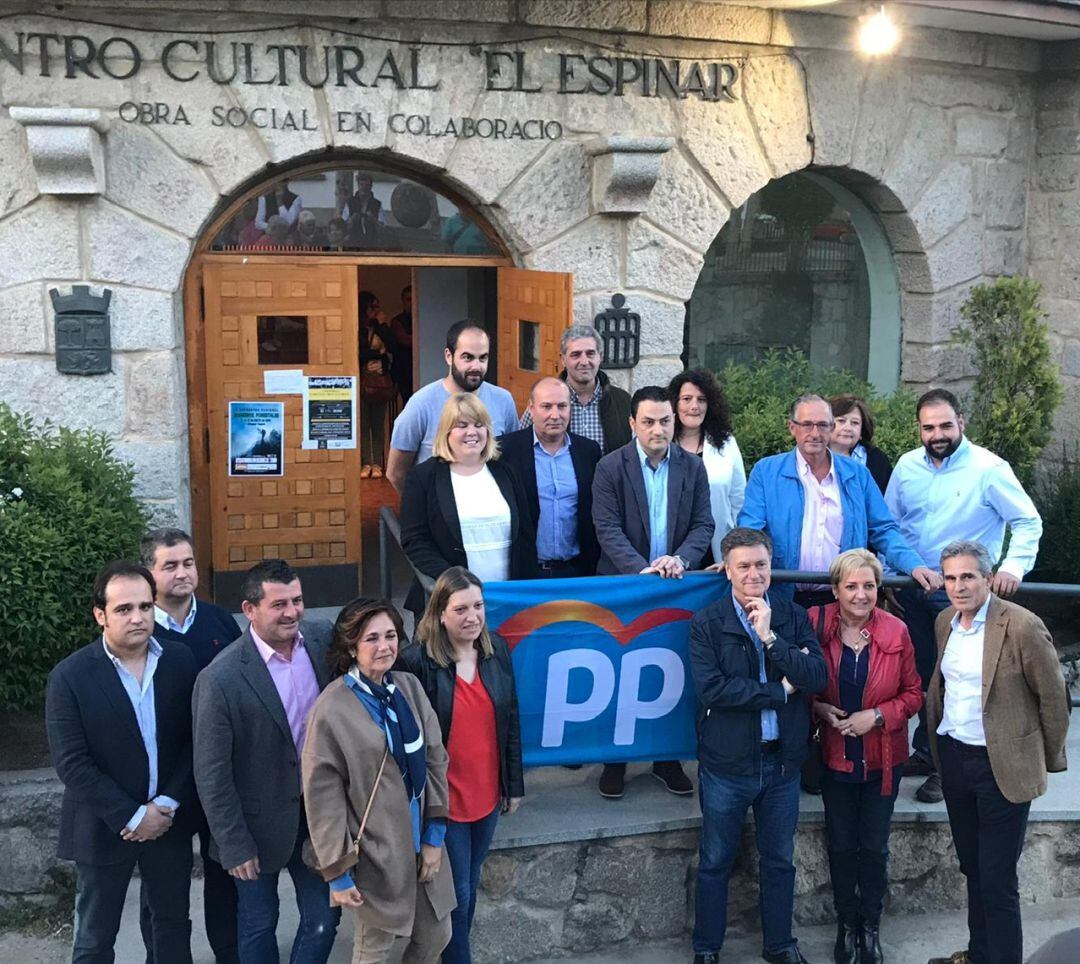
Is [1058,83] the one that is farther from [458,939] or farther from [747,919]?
[458,939]

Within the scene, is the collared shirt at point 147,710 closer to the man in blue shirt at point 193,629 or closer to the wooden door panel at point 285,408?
the man in blue shirt at point 193,629

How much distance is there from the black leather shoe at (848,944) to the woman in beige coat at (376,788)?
68.0 inches

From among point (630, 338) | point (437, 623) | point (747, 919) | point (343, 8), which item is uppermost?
point (343, 8)

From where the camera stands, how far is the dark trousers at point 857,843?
5121 millimetres

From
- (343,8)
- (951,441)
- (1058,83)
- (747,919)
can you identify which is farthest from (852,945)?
(1058,83)

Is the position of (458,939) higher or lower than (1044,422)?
lower

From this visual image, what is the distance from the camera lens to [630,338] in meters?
7.77

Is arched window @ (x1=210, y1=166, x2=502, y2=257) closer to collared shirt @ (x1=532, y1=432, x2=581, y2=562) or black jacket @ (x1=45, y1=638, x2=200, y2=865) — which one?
collared shirt @ (x1=532, y1=432, x2=581, y2=562)

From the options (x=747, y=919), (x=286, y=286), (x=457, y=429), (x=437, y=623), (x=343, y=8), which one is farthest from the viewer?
(x=286, y=286)

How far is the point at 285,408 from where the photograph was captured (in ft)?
25.1

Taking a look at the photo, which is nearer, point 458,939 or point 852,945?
point 458,939

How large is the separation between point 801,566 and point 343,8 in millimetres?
3773

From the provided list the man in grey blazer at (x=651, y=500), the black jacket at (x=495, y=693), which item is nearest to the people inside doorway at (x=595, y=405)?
the man in grey blazer at (x=651, y=500)

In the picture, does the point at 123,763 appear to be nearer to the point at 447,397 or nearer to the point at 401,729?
the point at 401,729
